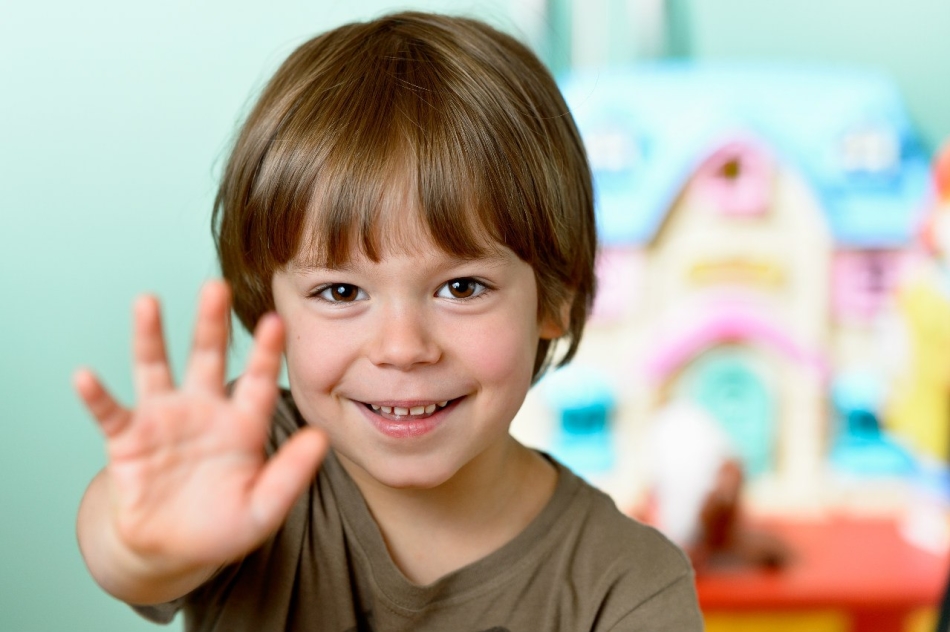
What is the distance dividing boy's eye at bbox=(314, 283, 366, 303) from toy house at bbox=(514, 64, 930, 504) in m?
0.80

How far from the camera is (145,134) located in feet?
4.30

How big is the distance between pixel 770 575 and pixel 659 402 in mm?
280

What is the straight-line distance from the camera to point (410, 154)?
0.71 m

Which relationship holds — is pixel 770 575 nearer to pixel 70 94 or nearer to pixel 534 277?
pixel 534 277

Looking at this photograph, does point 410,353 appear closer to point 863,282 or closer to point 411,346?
point 411,346

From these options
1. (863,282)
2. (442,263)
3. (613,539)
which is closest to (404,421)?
(442,263)

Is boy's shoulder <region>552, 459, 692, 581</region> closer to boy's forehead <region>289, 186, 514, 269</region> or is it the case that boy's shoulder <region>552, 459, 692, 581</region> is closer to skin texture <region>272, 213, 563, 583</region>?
skin texture <region>272, 213, 563, 583</region>

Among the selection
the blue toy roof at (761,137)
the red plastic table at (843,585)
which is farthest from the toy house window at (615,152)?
the red plastic table at (843,585)

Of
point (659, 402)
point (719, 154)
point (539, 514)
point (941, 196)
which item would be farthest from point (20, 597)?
point (941, 196)

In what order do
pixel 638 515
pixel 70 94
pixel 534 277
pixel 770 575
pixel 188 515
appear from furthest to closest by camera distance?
pixel 638 515
pixel 770 575
pixel 70 94
pixel 534 277
pixel 188 515

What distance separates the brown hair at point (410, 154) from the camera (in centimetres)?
71

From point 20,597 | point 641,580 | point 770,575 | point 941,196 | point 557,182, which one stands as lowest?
point 770,575

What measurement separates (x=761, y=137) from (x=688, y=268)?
8.1 inches

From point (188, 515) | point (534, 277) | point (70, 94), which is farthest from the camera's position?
point (70, 94)
